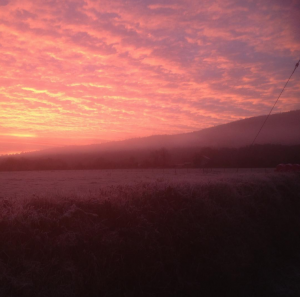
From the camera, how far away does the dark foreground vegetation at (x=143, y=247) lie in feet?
19.4

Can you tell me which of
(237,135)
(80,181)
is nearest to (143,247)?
(80,181)

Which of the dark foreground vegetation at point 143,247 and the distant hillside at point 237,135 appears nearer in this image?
the dark foreground vegetation at point 143,247

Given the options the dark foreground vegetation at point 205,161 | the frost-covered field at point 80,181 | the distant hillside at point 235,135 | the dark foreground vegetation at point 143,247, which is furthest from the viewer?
the distant hillside at point 235,135

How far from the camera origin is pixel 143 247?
7.07 m

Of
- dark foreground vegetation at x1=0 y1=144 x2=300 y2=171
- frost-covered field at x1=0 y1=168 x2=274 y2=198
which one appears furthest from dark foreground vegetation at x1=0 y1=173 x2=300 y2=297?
dark foreground vegetation at x1=0 y1=144 x2=300 y2=171

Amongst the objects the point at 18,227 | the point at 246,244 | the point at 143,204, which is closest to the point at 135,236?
the point at 143,204

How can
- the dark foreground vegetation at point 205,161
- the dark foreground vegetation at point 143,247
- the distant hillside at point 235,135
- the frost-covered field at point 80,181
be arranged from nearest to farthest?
the dark foreground vegetation at point 143,247, the frost-covered field at point 80,181, the dark foreground vegetation at point 205,161, the distant hillside at point 235,135

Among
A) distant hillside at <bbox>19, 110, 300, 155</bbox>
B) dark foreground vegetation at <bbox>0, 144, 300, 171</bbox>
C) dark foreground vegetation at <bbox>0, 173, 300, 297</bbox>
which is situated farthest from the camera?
distant hillside at <bbox>19, 110, 300, 155</bbox>

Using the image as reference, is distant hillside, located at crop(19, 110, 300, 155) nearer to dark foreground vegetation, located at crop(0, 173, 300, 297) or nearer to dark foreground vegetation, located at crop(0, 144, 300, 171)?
dark foreground vegetation, located at crop(0, 144, 300, 171)

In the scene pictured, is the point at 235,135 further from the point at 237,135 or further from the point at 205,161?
the point at 205,161

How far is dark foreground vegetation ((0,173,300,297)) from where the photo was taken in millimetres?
5914

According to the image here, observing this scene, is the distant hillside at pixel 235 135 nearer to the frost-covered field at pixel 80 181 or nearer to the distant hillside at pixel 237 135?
the distant hillside at pixel 237 135

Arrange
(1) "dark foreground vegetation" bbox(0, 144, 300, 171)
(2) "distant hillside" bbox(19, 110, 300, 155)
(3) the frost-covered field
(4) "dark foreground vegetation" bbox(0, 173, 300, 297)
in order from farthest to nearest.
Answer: (2) "distant hillside" bbox(19, 110, 300, 155) < (1) "dark foreground vegetation" bbox(0, 144, 300, 171) < (3) the frost-covered field < (4) "dark foreground vegetation" bbox(0, 173, 300, 297)

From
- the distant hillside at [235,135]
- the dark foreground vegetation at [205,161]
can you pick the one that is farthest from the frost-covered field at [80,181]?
the distant hillside at [235,135]
